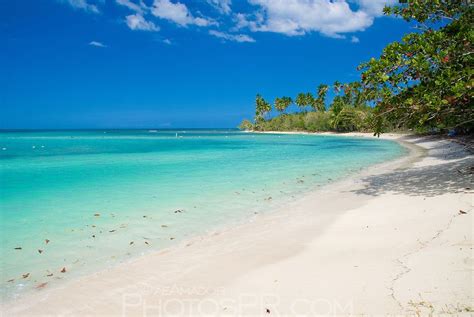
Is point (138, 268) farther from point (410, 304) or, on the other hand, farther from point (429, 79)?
point (429, 79)

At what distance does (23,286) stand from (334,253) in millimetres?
5304

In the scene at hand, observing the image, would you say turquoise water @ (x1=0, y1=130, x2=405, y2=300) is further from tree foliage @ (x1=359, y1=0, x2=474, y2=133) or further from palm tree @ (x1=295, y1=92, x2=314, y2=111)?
palm tree @ (x1=295, y1=92, x2=314, y2=111)

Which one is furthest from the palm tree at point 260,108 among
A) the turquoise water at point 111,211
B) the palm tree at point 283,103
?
the turquoise water at point 111,211

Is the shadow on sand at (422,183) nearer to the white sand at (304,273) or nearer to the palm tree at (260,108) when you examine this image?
the white sand at (304,273)

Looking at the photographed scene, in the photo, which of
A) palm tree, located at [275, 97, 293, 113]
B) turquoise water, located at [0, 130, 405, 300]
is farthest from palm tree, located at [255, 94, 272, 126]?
turquoise water, located at [0, 130, 405, 300]

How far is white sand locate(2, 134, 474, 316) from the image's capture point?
4.15 m

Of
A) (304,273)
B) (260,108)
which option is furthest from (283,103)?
(304,273)

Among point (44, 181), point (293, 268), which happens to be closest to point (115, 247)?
point (293, 268)

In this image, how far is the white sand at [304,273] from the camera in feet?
13.6

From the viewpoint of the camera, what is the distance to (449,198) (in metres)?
9.10

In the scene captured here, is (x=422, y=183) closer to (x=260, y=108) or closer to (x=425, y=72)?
(x=425, y=72)

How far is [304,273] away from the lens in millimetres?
5121

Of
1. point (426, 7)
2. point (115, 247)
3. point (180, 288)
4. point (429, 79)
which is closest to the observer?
point (180, 288)

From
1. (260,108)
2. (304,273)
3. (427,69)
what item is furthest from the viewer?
(260,108)
